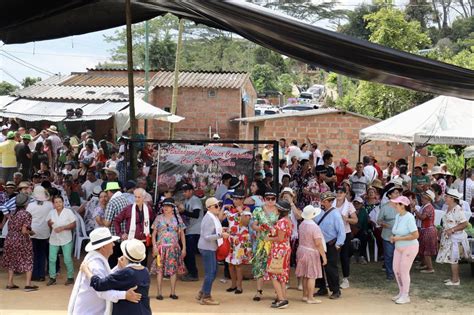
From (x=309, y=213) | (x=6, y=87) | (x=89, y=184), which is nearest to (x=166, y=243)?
(x=309, y=213)

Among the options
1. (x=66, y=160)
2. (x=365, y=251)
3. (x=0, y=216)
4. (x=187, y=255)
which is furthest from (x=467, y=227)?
(x=66, y=160)

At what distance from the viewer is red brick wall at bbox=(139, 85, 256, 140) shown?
35.5 m

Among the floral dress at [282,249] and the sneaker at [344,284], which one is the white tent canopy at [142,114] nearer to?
the sneaker at [344,284]

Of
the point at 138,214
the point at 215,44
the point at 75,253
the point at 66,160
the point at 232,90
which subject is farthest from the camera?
the point at 215,44

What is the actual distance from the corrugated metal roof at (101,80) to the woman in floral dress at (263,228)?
79.6 ft

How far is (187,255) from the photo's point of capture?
12891mm

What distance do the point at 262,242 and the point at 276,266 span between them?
0.47 metres

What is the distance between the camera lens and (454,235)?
41.7ft

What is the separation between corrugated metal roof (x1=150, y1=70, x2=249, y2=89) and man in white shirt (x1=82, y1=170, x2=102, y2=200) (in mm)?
20189

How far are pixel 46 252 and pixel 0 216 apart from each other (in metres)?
A: 1.03

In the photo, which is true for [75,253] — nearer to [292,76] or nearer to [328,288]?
[328,288]

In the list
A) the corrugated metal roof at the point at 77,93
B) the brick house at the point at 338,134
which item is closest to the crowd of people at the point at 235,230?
the brick house at the point at 338,134

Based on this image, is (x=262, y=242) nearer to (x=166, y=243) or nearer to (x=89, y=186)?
(x=166, y=243)

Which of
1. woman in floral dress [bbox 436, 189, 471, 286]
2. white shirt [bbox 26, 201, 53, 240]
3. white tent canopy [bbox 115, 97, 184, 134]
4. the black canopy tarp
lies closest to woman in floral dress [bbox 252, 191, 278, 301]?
the black canopy tarp
